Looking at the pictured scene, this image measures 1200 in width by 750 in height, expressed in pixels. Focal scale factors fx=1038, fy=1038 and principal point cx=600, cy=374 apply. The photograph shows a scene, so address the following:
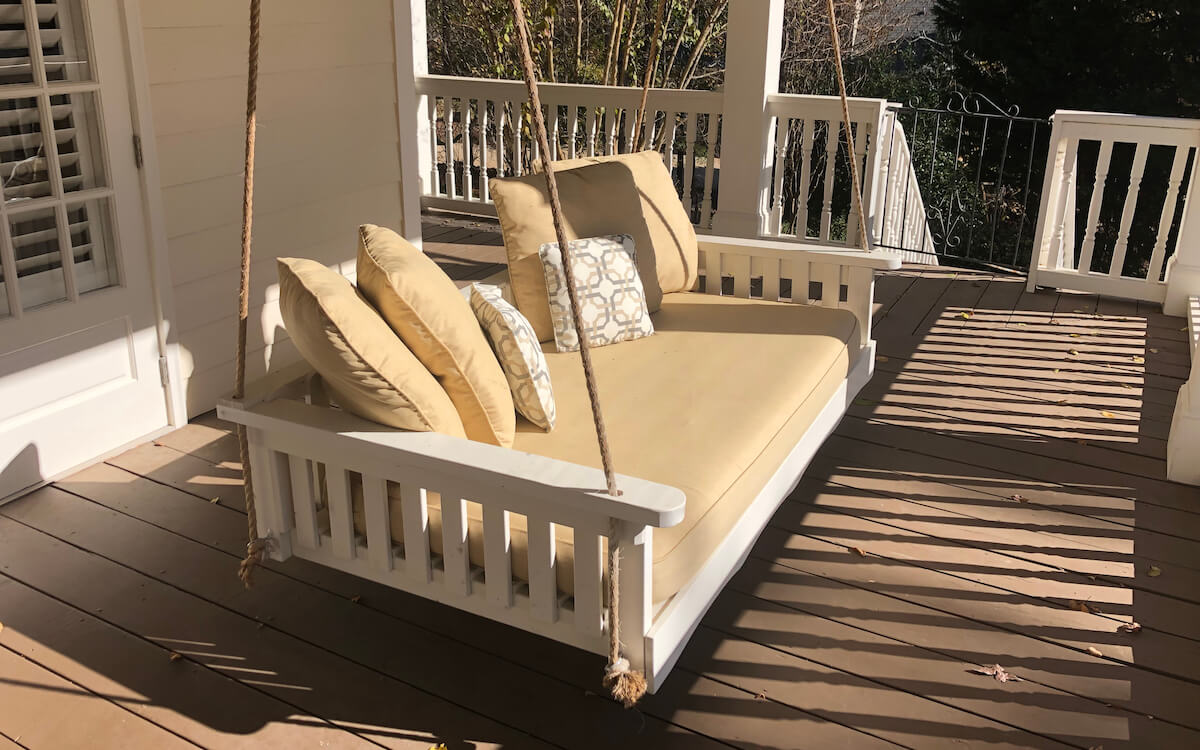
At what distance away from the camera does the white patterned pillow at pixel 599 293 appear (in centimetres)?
327

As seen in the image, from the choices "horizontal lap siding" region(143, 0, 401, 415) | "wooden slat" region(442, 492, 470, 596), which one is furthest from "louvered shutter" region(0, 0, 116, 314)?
"wooden slat" region(442, 492, 470, 596)

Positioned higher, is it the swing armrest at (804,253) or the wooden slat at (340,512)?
the swing armrest at (804,253)

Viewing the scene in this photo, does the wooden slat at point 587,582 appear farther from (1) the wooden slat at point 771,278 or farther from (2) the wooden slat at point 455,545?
(1) the wooden slat at point 771,278

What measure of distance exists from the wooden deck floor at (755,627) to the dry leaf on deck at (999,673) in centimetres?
2

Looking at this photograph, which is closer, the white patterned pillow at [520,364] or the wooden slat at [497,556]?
the wooden slat at [497,556]

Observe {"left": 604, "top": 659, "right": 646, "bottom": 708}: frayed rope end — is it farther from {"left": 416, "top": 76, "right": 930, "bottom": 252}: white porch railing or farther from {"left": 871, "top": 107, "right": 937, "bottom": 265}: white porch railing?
{"left": 871, "top": 107, "right": 937, "bottom": 265}: white porch railing

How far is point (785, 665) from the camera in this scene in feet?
8.34

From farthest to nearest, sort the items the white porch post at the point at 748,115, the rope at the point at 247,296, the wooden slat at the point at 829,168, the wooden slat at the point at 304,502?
the wooden slat at the point at 829,168 → the white porch post at the point at 748,115 → the wooden slat at the point at 304,502 → the rope at the point at 247,296

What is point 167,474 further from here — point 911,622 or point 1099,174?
point 1099,174

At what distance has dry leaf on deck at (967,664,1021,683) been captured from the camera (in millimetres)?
2491

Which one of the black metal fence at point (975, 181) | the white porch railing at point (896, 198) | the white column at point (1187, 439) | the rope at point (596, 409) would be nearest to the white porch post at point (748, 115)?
the white porch railing at point (896, 198)

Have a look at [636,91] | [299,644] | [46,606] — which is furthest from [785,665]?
[636,91]

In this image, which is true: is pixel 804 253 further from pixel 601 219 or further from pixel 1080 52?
pixel 1080 52

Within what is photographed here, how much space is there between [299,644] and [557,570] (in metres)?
0.81
